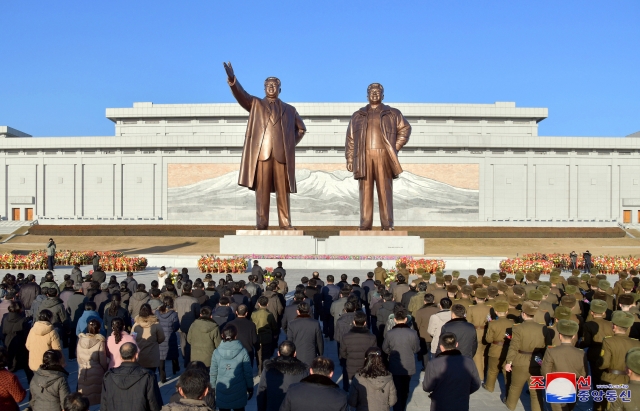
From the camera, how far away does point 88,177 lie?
155 ft

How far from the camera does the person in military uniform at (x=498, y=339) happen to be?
645 centimetres

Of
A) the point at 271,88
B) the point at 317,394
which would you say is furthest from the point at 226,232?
the point at 317,394

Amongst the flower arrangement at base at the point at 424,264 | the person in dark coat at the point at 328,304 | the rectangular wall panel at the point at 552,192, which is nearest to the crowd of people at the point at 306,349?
the person in dark coat at the point at 328,304

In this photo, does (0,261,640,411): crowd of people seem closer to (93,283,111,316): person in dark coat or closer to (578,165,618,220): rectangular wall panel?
(93,283,111,316): person in dark coat

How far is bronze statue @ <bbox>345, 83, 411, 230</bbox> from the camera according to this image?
19156mm

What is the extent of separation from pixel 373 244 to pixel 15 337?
1446 cm

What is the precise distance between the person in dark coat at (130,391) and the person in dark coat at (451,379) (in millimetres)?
2291

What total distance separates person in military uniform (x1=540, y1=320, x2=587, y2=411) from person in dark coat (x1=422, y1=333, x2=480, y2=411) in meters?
0.79

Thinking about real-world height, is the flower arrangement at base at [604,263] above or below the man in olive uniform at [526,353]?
below

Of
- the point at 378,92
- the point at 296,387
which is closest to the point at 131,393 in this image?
the point at 296,387

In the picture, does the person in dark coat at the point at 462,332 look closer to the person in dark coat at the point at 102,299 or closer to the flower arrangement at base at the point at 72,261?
the person in dark coat at the point at 102,299

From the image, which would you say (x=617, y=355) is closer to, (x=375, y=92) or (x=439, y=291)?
(x=439, y=291)

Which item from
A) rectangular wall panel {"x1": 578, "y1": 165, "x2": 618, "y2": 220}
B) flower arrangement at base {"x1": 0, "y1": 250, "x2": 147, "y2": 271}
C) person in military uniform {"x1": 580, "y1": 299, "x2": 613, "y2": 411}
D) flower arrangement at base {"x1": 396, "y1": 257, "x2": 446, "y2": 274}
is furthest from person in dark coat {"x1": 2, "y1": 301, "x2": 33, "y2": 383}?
rectangular wall panel {"x1": 578, "y1": 165, "x2": 618, "y2": 220}

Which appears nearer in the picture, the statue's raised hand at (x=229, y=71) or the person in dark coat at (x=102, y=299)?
the person in dark coat at (x=102, y=299)
